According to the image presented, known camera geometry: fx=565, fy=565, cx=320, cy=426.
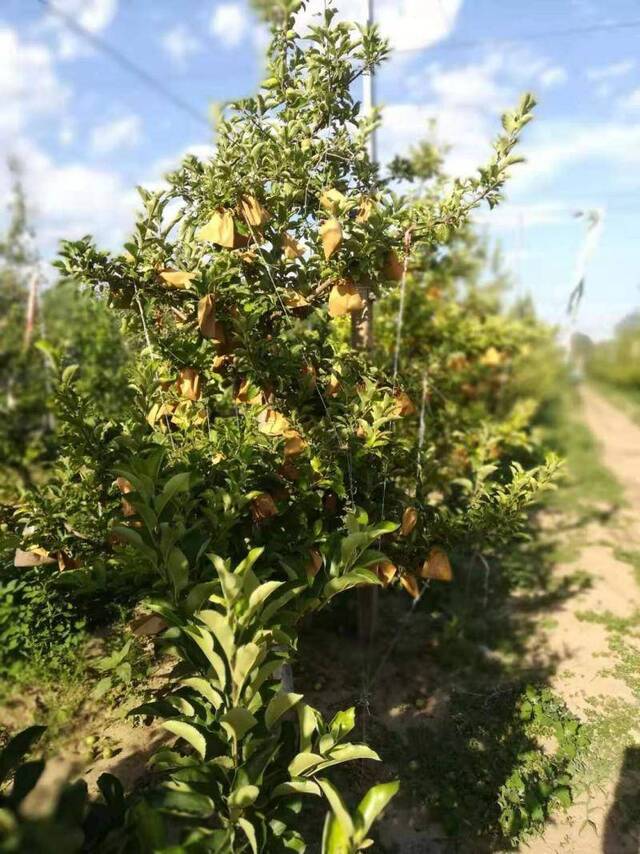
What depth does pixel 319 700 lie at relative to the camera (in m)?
3.08

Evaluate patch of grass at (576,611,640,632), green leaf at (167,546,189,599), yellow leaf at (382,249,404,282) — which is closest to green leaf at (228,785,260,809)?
green leaf at (167,546,189,599)

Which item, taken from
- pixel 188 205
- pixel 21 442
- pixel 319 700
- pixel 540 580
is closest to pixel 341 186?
pixel 188 205

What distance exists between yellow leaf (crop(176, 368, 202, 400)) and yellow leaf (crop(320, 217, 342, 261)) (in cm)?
71

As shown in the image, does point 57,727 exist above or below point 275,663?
below

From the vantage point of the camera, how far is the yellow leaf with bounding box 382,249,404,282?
228 cm

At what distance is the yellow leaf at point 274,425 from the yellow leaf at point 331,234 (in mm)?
646

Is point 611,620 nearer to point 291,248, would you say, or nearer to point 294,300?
point 294,300

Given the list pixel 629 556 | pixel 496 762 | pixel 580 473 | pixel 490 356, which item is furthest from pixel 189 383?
pixel 580 473

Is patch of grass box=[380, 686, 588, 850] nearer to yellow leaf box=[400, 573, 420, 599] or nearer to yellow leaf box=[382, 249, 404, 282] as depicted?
yellow leaf box=[400, 573, 420, 599]

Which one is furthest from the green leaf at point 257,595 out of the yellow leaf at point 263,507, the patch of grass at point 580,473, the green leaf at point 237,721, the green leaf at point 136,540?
the patch of grass at point 580,473

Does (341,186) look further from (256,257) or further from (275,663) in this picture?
(275,663)

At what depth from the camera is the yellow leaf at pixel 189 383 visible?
2225mm

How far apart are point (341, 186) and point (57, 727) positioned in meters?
2.91

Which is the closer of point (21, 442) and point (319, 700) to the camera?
point (319, 700)
